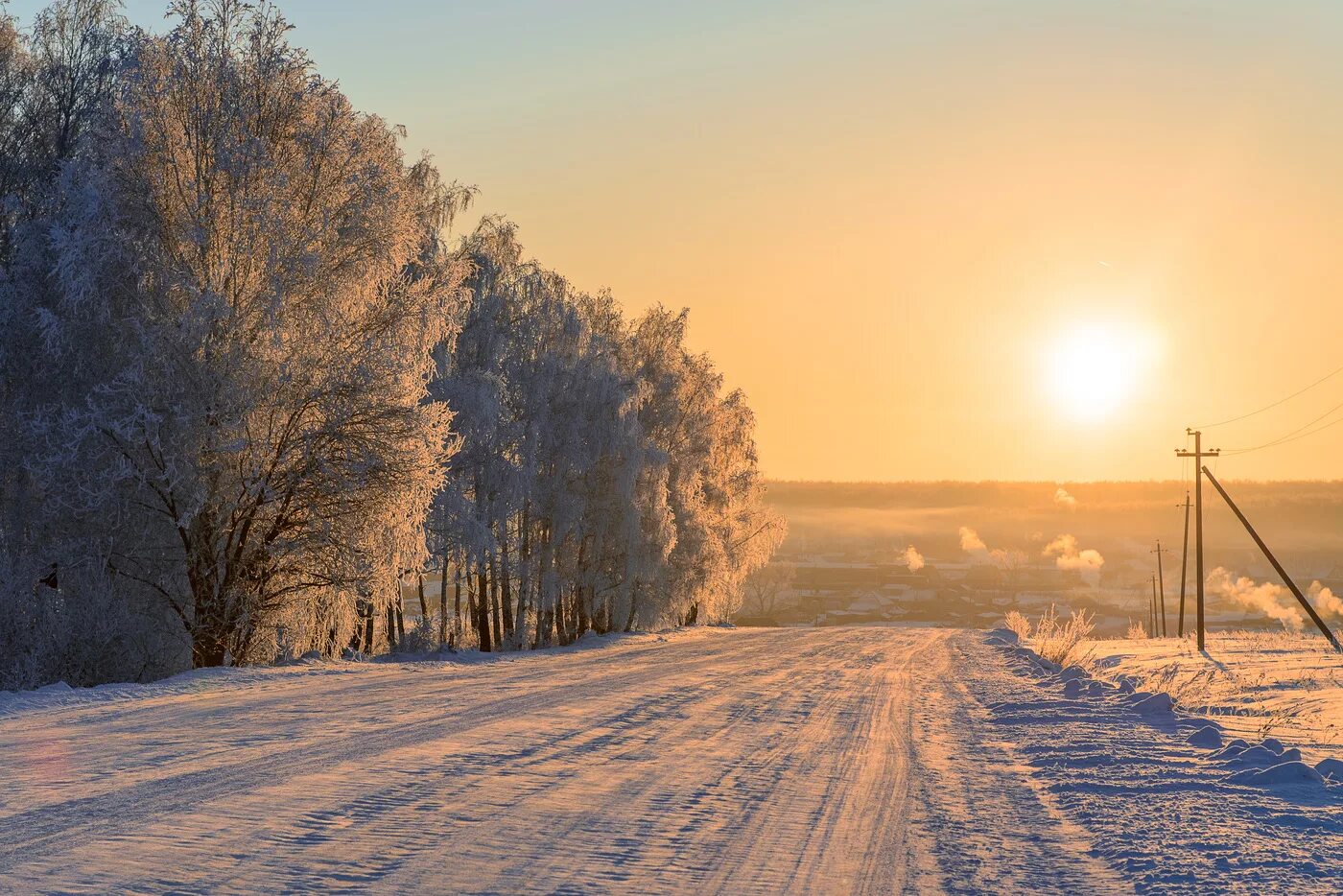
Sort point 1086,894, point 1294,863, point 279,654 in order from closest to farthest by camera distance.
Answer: point 1086,894 < point 1294,863 < point 279,654

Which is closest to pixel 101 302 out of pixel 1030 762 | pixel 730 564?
pixel 1030 762

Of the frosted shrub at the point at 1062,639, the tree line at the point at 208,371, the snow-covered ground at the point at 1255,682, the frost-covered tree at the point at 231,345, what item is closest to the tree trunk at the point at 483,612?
the tree line at the point at 208,371

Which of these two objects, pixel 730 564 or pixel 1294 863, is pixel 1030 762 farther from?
pixel 730 564

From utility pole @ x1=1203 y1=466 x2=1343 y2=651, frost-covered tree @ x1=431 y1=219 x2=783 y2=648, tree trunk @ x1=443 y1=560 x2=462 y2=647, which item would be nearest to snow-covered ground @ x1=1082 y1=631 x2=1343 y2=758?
utility pole @ x1=1203 y1=466 x2=1343 y2=651

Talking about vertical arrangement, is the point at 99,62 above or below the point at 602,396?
above

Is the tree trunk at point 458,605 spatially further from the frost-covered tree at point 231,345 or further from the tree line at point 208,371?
the frost-covered tree at point 231,345

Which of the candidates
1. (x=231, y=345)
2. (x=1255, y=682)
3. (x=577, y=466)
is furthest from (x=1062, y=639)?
(x=231, y=345)

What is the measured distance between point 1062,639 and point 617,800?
71.7 feet

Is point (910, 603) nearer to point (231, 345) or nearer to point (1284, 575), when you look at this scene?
point (1284, 575)

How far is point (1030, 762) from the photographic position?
1091 centimetres

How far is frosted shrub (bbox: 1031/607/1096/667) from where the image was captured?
86.7ft

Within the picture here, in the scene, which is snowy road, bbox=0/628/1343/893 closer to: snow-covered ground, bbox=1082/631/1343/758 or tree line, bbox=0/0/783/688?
snow-covered ground, bbox=1082/631/1343/758

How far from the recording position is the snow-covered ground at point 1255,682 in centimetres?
1338

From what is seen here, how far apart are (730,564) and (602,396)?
1500 cm
